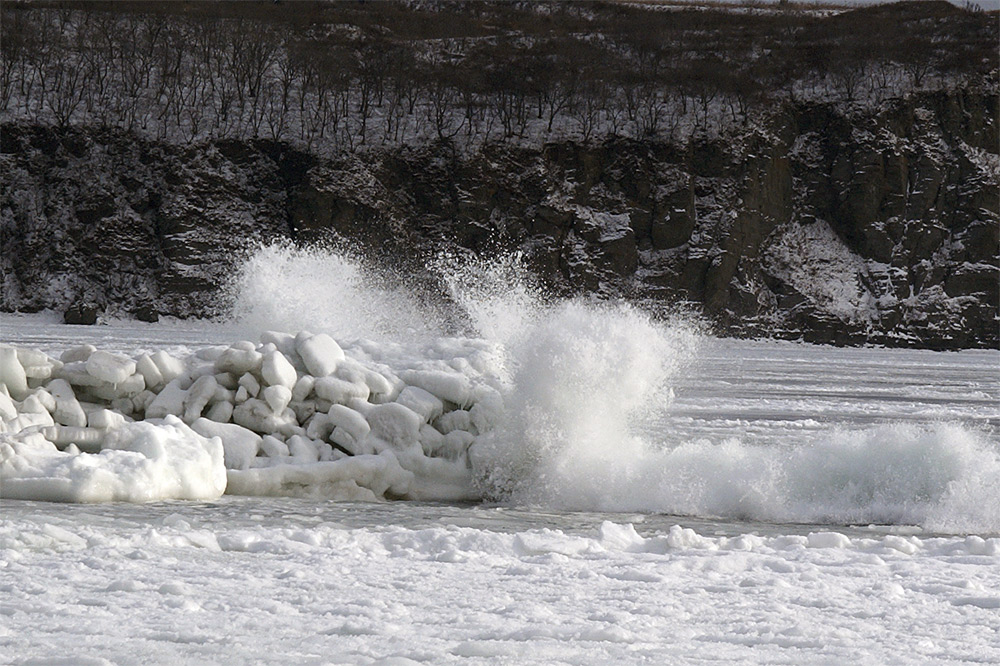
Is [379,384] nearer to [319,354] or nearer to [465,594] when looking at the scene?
[319,354]

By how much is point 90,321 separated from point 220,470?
1551 inches

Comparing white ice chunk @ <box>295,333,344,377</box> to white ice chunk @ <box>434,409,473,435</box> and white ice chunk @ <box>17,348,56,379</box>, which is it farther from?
white ice chunk @ <box>17,348,56,379</box>

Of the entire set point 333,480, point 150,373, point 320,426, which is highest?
point 150,373

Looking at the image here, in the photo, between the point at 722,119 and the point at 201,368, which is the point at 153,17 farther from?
the point at 201,368

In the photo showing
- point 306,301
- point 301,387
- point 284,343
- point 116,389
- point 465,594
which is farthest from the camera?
point 306,301

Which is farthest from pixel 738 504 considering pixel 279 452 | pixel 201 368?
pixel 201 368

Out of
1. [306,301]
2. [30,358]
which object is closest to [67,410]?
[30,358]

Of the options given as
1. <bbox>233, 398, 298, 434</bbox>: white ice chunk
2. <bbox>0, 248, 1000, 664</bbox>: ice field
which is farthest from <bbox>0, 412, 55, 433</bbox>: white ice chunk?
<bbox>233, 398, 298, 434</bbox>: white ice chunk

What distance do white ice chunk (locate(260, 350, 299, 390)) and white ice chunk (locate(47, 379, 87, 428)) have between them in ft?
4.57

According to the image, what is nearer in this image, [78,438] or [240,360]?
[78,438]

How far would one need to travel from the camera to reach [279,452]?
8.59m

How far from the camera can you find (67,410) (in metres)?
8.24

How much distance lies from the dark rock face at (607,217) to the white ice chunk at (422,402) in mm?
40416

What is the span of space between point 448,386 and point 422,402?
0.32 metres
